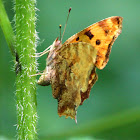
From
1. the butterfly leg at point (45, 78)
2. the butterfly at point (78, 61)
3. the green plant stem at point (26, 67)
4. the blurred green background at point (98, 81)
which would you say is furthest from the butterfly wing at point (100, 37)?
the blurred green background at point (98, 81)

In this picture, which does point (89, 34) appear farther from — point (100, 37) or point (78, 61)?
point (78, 61)

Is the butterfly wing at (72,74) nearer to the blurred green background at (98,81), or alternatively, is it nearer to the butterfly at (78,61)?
the butterfly at (78,61)

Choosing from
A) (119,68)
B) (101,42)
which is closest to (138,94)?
(119,68)

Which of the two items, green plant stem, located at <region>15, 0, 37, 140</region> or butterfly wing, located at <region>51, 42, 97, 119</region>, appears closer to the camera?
green plant stem, located at <region>15, 0, 37, 140</region>

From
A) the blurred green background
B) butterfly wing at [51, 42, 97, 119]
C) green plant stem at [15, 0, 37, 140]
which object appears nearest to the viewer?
green plant stem at [15, 0, 37, 140]

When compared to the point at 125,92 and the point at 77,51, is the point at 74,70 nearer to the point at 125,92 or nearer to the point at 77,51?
the point at 77,51

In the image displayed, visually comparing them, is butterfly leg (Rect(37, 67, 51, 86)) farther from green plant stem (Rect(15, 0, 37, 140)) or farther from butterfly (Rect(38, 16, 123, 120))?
green plant stem (Rect(15, 0, 37, 140))

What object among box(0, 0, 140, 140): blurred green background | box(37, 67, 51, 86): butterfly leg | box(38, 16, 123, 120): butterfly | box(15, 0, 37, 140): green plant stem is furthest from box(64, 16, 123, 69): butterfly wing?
box(0, 0, 140, 140): blurred green background

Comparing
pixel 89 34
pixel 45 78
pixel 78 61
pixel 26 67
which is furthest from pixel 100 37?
pixel 26 67
